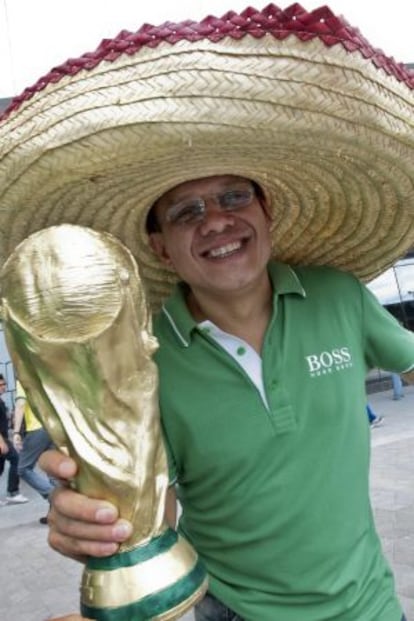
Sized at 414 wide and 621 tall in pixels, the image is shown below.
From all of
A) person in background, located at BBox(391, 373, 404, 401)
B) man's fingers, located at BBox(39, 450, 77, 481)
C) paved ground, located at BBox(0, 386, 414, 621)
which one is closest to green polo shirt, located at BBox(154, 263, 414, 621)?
man's fingers, located at BBox(39, 450, 77, 481)

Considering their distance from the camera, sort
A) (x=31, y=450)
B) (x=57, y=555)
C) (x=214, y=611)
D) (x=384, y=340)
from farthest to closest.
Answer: (x=31, y=450), (x=57, y=555), (x=384, y=340), (x=214, y=611)

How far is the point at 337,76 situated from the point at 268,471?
726 mm

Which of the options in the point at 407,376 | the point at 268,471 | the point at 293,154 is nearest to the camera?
the point at 293,154

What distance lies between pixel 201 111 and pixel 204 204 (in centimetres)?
36

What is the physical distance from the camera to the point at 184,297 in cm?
148

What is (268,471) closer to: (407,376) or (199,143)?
(407,376)

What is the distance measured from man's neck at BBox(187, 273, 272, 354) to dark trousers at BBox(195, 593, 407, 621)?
1.72ft

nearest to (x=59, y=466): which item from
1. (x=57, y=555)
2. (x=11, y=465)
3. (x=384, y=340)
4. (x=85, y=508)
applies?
(x=85, y=508)

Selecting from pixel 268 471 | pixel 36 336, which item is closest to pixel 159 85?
pixel 36 336

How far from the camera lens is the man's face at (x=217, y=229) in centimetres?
124

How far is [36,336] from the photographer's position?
0.91 meters

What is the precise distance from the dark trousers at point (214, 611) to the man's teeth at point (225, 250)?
0.70 metres

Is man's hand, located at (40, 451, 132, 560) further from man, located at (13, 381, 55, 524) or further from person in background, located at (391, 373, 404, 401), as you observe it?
person in background, located at (391, 373, 404, 401)

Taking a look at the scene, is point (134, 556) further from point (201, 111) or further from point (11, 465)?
point (11, 465)
